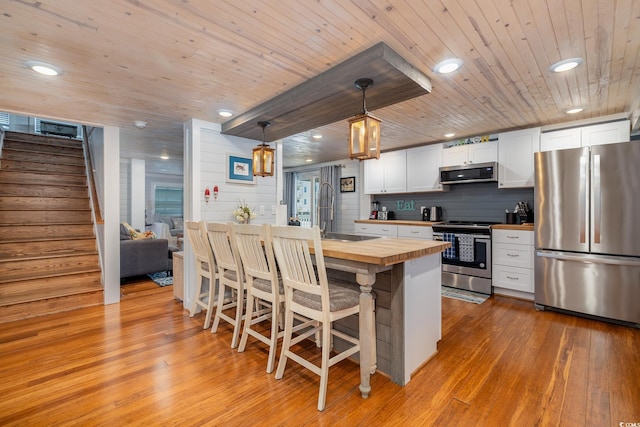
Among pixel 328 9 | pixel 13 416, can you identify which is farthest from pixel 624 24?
pixel 13 416

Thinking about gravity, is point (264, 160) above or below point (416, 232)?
above

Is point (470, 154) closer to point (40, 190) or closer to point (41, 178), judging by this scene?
point (40, 190)

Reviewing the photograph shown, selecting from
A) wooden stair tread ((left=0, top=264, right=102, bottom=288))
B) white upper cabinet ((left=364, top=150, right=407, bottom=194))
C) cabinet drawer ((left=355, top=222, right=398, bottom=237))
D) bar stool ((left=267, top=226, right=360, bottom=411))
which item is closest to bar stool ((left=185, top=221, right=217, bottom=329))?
bar stool ((left=267, top=226, right=360, bottom=411))

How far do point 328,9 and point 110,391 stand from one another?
9.16ft

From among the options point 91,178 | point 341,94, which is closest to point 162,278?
point 91,178

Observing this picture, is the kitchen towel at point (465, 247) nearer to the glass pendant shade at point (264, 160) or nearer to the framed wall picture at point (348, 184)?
the framed wall picture at point (348, 184)

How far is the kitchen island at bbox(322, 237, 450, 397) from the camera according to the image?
6.08ft

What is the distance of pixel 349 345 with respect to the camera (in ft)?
7.72

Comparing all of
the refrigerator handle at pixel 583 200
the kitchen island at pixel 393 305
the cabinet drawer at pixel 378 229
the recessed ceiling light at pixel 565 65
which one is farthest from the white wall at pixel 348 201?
the kitchen island at pixel 393 305

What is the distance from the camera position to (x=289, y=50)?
2.03 metres

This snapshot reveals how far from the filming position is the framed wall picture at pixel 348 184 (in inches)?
256

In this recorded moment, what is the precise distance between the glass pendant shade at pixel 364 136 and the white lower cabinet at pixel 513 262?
2.96 meters

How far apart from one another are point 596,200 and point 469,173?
1591mm

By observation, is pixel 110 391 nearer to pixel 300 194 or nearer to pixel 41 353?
pixel 41 353
